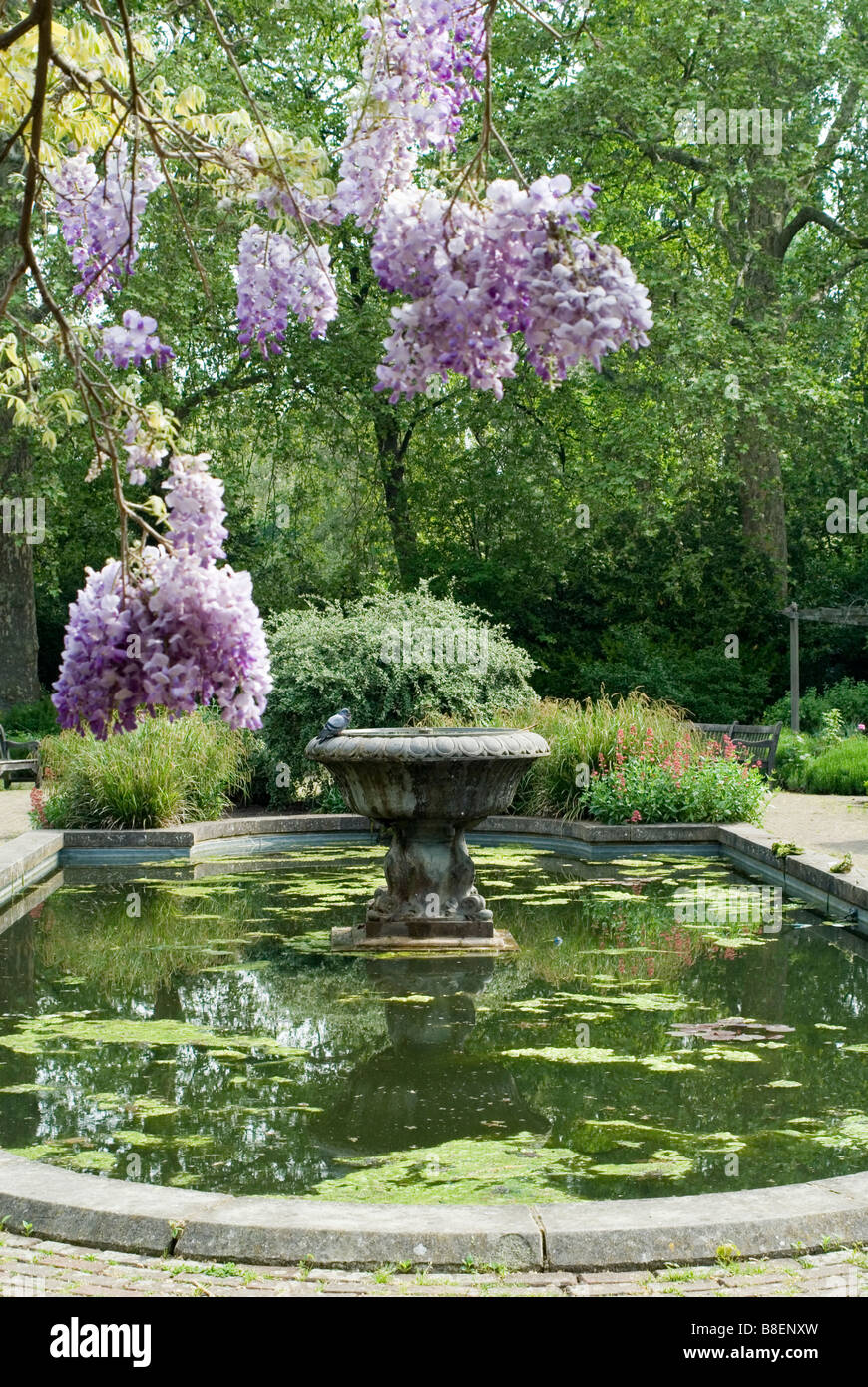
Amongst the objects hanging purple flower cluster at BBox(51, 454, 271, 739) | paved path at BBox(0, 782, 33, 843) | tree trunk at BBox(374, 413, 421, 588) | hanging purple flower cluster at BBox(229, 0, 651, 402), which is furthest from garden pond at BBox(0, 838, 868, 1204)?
tree trunk at BBox(374, 413, 421, 588)

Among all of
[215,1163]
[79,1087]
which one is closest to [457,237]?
[215,1163]

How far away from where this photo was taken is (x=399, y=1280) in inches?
140

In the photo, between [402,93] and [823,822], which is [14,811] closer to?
[823,822]

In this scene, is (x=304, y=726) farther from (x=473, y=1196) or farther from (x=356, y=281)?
(x=356, y=281)

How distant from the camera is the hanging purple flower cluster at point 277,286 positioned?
390cm

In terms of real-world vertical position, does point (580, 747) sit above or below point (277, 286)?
below

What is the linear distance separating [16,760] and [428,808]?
1136 cm

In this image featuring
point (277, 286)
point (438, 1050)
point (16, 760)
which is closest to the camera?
point (277, 286)

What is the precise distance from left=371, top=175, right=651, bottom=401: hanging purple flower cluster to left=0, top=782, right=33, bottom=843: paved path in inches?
403

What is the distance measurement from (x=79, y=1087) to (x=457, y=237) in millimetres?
3962

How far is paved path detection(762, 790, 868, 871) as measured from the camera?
37.3 ft

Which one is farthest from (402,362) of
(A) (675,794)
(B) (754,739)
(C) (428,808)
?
(B) (754,739)

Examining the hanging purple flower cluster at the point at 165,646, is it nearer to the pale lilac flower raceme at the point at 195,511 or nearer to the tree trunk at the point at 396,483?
the pale lilac flower raceme at the point at 195,511

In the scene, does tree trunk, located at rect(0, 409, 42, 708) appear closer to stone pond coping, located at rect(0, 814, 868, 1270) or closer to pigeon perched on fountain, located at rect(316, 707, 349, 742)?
pigeon perched on fountain, located at rect(316, 707, 349, 742)
